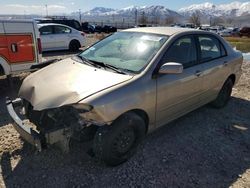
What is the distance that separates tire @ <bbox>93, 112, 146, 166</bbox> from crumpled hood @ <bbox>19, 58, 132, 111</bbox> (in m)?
0.48

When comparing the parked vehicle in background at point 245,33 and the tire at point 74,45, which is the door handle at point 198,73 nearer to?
the tire at point 74,45

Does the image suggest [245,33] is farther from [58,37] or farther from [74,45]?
[58,37]

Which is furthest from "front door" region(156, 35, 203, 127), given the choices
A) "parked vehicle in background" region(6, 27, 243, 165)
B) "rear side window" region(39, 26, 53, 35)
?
"rear side window" region(39, 26, 53, 35)

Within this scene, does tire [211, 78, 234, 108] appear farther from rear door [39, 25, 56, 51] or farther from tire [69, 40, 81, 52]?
tire [69, 40, 81, 52]

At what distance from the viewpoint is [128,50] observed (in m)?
4.05

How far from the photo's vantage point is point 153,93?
362 centimetres

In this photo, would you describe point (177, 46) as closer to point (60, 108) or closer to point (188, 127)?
point (188, 127)

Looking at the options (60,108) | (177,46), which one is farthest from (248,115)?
(60,108)

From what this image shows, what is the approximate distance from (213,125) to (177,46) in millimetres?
1728

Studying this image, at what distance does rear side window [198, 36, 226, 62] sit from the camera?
4.75 meters

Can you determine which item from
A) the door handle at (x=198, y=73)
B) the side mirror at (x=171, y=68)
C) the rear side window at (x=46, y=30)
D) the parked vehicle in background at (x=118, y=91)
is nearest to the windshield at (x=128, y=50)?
the parked vehicle in background at (x=118, y=91)

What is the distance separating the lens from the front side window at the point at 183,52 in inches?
157

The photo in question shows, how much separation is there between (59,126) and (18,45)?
3630 millimetres

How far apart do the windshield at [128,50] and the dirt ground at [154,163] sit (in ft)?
4.05
